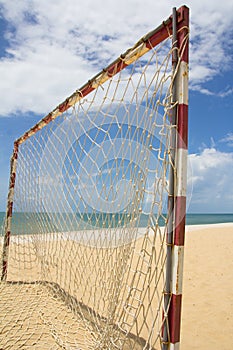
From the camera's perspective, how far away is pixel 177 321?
147 centimetres

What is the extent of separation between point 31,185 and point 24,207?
1.42 ft

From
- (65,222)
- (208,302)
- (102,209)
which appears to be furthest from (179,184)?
(208,302)

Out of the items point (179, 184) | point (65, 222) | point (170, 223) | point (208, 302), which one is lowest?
point (208, 302)

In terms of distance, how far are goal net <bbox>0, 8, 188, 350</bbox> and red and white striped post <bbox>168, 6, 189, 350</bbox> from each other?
0.07 feet

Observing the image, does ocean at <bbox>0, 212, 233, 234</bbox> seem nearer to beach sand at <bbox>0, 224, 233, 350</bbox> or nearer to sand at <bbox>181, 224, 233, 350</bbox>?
beach sand at <bbox>0, 224, 233, 350</bbox>

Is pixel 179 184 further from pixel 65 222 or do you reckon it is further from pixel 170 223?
pixel 65 222

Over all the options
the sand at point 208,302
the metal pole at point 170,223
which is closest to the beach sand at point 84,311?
the sand at point 208,302

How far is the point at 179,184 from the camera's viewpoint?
1522 millimetres

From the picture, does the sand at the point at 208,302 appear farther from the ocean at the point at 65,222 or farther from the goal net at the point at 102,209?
the ocean at the point at 65,222

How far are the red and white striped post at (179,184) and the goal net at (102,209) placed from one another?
20 millimetres

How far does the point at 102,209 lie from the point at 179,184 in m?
1.23

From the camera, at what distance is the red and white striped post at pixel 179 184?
148 centimetres

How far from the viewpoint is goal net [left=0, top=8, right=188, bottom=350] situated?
1.67 metres

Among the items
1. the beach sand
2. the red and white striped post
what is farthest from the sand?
the red and white striped post
